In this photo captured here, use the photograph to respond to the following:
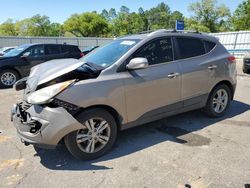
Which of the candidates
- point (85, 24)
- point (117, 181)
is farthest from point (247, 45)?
point (85, 24)

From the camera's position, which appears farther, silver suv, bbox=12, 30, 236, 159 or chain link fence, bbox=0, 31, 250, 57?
chain link fence, bbox=0, 31, 250, 57

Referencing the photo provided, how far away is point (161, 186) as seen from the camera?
3.31 meters

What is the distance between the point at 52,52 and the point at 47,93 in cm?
810

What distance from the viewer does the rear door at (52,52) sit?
36.6 feet

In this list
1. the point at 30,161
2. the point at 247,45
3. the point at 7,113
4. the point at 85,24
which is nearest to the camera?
the point at 30,161

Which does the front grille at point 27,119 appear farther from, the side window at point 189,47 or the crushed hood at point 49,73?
the side window at point 189,47

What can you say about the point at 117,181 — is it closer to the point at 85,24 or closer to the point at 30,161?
the point at 30,161

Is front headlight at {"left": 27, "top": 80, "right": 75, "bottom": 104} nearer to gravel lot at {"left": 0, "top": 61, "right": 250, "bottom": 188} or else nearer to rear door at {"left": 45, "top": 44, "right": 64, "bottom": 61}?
gravel lot at {"left": 0, "top": 61, "right": 250, "bottom": 188}

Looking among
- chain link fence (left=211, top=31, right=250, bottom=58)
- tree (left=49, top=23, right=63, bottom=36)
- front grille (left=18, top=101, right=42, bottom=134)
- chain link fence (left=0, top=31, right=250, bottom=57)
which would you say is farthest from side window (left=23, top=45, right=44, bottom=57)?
tree (left=49, top=23, right=63, bottom=36)

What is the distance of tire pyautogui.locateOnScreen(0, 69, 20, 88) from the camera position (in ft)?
33.5

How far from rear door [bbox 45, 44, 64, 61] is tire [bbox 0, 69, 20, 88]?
1.41m

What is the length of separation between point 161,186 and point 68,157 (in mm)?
1526

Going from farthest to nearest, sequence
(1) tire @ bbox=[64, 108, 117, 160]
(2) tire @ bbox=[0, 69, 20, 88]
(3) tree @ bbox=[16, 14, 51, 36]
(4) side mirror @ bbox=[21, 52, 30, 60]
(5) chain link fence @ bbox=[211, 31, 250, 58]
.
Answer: (3) tree @ bbox=[16, 14, 51, 36] → (5) chain link fence @ bbox=[211, 31, 250, 58] → (4) side mirror @ bbox=[21, 52, 30, 60] → (2) tire @ bbox=[0, 69, 20, 88] → (1) tire @ bbox=[64, 108, 117, 160]

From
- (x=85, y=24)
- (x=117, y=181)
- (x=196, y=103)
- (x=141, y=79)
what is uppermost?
(x=85, y=24)
